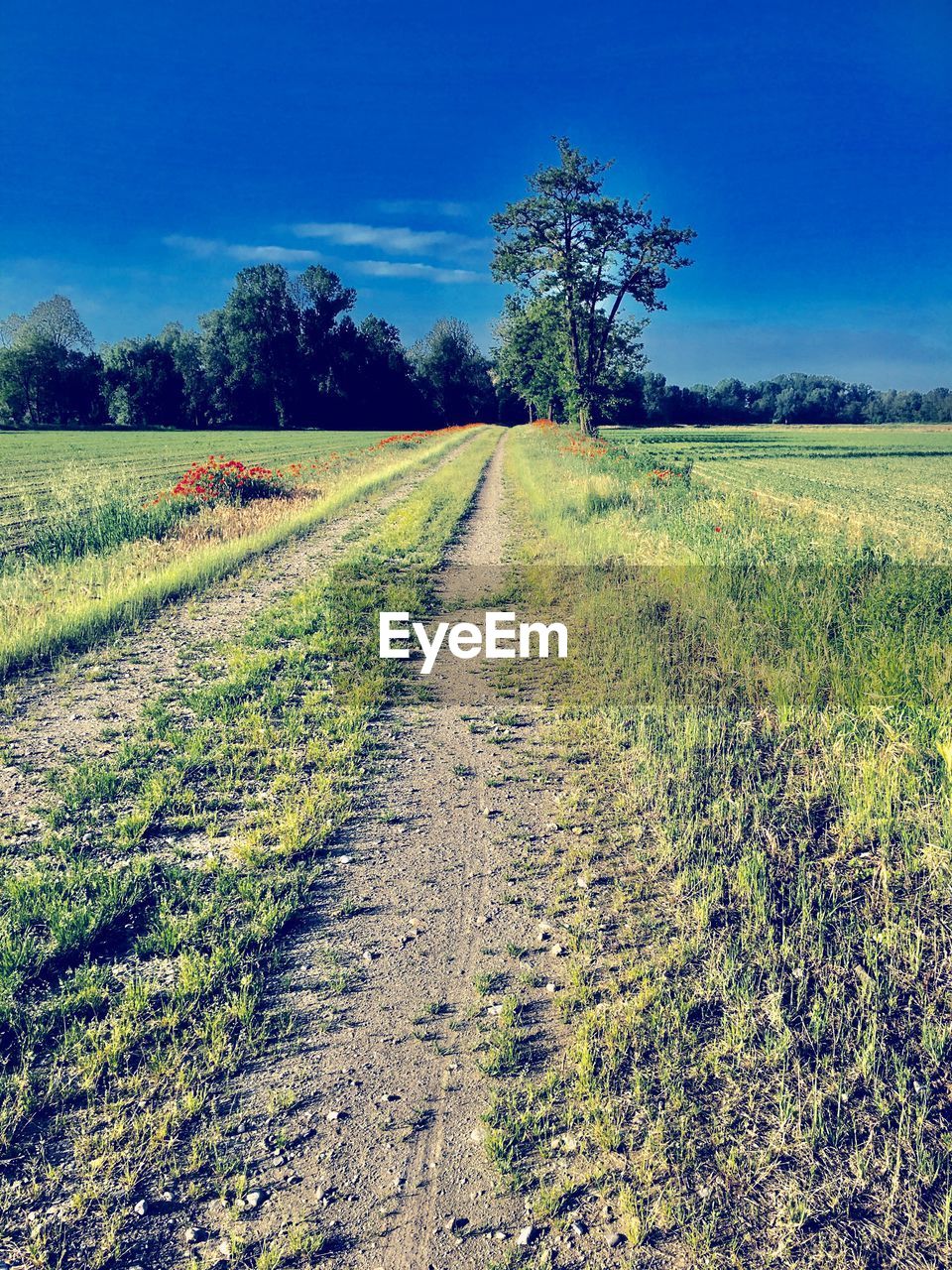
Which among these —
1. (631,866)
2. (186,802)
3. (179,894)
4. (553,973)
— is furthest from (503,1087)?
(186,802)

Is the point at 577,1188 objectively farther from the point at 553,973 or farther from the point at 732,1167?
the point at 553,973

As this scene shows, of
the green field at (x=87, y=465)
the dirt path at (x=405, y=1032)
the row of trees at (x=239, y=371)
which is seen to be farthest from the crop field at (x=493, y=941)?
the row of trees at (x=239, y=371)

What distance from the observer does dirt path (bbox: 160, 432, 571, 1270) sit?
2.48 metres

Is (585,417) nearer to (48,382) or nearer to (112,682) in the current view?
(112,682)

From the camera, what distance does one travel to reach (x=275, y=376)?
91.3 m

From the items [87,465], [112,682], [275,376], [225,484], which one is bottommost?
[112,682]

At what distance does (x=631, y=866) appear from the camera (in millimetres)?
4516

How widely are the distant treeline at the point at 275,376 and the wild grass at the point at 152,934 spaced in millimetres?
61010

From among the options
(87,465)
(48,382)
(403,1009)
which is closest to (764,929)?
(403,1009)

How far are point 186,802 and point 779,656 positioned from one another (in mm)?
5262

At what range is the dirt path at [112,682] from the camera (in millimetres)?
5598

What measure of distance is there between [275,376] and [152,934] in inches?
3813

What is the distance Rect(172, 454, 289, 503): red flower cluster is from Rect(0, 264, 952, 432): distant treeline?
4653cm

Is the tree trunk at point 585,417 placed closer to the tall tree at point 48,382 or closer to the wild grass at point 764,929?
the wild grass at point 764,929
